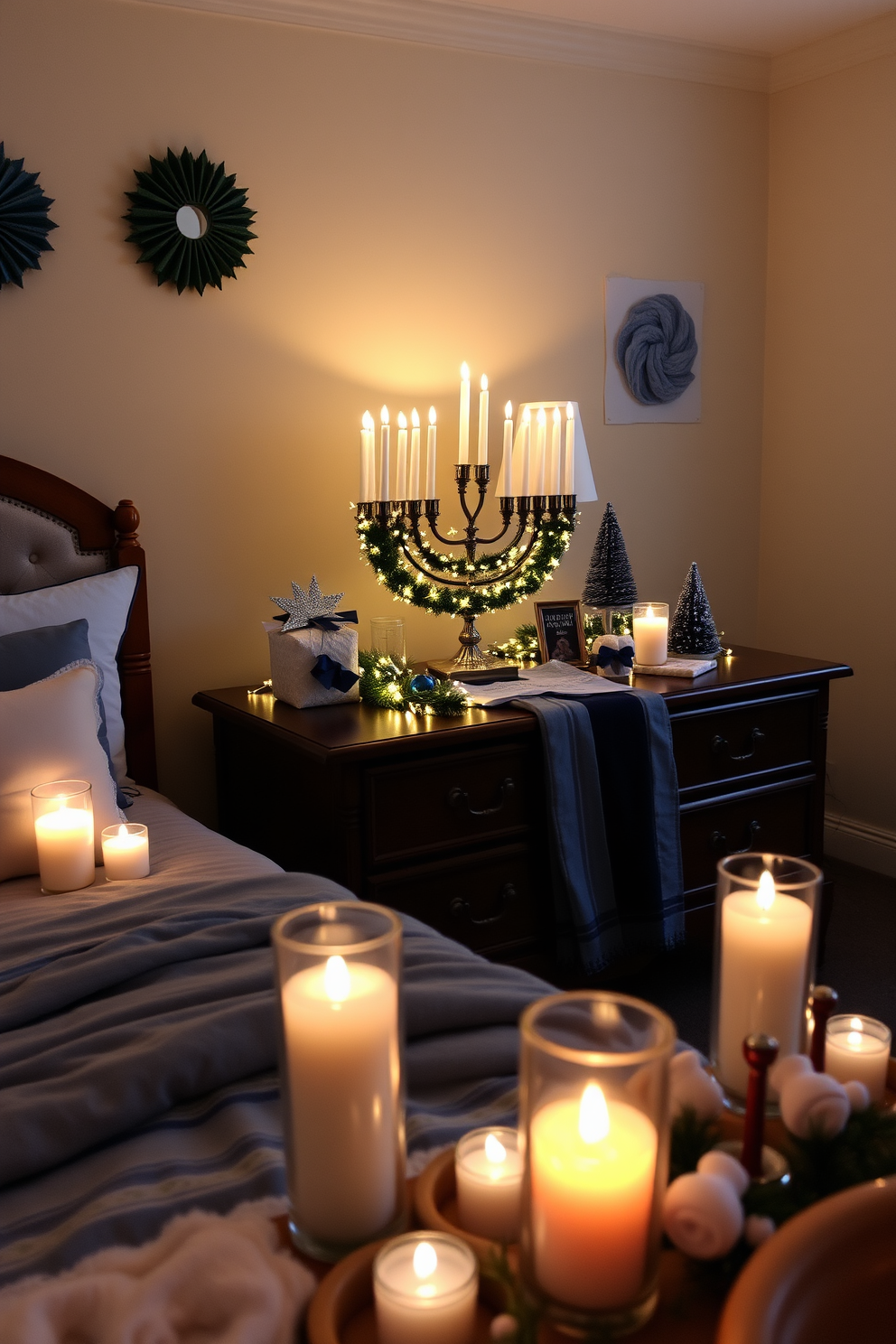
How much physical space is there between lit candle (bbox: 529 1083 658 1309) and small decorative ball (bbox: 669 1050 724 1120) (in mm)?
131

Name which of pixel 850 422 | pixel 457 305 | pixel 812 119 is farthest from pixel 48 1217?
pixel 812 119

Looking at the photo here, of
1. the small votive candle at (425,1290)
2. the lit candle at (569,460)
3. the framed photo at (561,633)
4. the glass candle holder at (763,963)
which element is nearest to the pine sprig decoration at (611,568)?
the framed photo at (561,633)

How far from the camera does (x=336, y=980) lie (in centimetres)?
77

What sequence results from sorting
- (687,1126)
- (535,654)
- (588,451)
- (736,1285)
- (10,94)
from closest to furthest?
1. (736,1285)
2. (687,1126)
3. (10,94)
4. (535,654)
5. (588,451)

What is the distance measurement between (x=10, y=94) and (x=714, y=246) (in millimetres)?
2148

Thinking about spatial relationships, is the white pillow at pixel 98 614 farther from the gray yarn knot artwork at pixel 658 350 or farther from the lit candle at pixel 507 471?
the gray yarn knot artwork at pixel 658 350

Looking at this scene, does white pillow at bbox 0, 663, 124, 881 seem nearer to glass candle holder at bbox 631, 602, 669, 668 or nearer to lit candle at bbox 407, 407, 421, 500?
lit candle at bbox 407, 407, 421, 500

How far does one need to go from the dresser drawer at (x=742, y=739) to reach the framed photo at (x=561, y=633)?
0.38 metres

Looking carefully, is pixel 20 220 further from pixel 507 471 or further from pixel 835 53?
pixel 835 53

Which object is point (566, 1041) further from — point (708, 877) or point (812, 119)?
point (812, 119)

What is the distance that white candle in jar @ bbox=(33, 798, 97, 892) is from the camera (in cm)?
179

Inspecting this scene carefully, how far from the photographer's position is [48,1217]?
94 cm

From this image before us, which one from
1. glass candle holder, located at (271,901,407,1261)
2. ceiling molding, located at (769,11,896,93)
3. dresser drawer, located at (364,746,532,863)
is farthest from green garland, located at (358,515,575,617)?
glass candle holder, located at (271,901,407,1261)

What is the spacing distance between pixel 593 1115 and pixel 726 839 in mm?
2221
